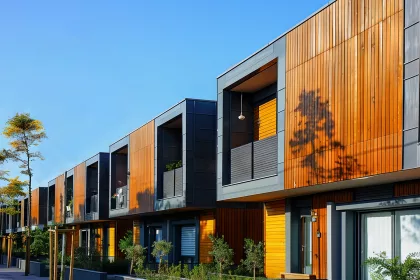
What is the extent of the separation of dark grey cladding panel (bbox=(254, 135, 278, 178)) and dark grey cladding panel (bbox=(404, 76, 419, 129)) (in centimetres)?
603

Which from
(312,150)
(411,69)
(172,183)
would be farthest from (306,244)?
(411,69)

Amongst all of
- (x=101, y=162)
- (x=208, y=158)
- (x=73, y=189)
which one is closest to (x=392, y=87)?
(x=208, y=158)

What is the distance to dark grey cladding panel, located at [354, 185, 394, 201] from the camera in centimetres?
1486

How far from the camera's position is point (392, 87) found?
12508 mm

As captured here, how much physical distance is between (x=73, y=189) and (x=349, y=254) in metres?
31.7

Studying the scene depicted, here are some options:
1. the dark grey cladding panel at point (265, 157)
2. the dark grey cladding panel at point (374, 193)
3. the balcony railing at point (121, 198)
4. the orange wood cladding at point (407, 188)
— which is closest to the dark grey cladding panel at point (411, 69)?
the orange wood cladding at point (407, 188)

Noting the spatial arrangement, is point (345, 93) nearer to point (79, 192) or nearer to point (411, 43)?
point (411, 43)

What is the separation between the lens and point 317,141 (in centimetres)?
1511

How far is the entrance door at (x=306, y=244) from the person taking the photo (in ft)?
62.5

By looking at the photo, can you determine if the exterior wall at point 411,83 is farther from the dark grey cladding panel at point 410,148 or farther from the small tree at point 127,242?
the small tree at point 127,242

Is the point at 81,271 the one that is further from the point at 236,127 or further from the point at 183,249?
the point at 236,127

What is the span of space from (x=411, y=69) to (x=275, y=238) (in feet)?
33.4

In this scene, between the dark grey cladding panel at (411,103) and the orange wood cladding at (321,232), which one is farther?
the orange wood cladding at (321,232)

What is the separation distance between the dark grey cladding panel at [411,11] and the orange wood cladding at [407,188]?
3.68 metres
